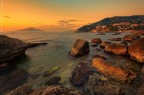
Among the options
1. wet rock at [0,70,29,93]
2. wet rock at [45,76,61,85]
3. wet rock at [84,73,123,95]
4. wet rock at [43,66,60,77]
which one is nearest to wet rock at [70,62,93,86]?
wet rock at [84,73,123,95]

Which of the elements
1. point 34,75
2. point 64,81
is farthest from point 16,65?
point 64,81

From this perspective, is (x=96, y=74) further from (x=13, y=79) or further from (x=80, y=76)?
(x=13, y=79)

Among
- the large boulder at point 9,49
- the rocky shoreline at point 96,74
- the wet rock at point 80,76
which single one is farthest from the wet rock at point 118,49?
the large boulder at point 9,49

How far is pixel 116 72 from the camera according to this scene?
15.0 metres

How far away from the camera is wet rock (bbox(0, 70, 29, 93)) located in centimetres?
1430

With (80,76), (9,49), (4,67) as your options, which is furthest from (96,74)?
(9,49)

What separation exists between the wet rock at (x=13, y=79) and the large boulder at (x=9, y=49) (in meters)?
3.89

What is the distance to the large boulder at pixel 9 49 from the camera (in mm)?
21066

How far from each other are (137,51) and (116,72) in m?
7.95

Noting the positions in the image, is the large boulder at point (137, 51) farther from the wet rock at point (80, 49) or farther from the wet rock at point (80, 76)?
the wet rock at point (80, 76)

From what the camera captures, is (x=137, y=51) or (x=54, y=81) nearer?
(x=54, y=81)

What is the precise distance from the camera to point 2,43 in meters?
22.1

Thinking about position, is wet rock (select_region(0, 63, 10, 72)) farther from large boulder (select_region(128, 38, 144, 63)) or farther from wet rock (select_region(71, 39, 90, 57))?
large boulder (select_region(128, 38, 144, 63))

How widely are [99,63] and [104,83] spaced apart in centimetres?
516
